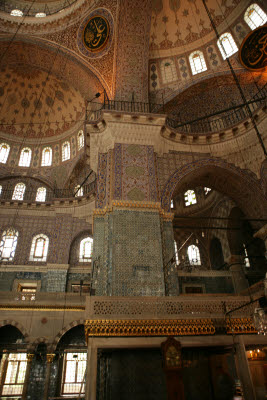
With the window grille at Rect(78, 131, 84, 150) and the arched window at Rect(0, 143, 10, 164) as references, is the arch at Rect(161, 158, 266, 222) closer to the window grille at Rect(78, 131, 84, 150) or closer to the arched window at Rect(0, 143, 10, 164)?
the window grille at Rect(78, 131, 84, 150)

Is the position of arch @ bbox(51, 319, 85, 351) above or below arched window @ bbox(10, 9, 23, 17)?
below

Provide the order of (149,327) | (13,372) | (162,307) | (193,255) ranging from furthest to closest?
1. (193,255)
2. (13,372)
3. (162,307)
4. (149,327)

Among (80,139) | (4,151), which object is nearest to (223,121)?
(80,139)

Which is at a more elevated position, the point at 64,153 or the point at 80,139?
the point at 80,139

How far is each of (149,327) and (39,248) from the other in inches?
356

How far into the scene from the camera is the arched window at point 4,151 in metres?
15.9

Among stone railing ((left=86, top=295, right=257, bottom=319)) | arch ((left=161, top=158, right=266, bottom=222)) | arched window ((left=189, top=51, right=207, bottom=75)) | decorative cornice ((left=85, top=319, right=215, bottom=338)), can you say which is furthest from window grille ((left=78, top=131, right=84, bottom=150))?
decorative cornice ((left=85, top=319, right=215, bottom=338))

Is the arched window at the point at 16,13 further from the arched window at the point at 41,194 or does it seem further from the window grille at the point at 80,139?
the arched window at the point at 41,194

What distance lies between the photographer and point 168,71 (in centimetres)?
1247

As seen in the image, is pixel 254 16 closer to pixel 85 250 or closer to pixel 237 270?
pixel 237 270

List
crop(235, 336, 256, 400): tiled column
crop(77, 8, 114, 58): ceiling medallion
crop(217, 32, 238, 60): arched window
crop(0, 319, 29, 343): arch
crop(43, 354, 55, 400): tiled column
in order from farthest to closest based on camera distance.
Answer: crop(77, 8, 114, 58): ceiling medallion → crop(217, 32, 238, 60): arched window → crop(0, 319, 29, 343): arch → crop(43, 354, 55, 400): tiled column → crop(235, 336, 256, 400): tiled column

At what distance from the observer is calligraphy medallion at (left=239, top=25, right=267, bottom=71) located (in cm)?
1022

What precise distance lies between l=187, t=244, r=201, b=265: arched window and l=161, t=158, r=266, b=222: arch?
4461 millimetres

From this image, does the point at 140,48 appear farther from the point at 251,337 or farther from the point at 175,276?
the point at 251,337
